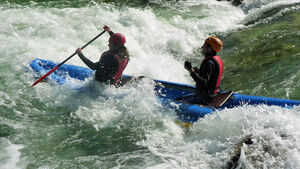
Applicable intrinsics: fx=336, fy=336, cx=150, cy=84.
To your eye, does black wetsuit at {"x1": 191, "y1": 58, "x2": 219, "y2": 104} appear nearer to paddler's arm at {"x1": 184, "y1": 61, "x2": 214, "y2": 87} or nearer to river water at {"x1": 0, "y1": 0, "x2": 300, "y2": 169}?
paddler's arm at {"x1": 184, "y1": 61, "x2": 214, "y2": 87}

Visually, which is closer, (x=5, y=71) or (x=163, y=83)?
(x=163, y=83)

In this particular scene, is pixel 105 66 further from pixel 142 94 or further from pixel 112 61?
pixel 142 94

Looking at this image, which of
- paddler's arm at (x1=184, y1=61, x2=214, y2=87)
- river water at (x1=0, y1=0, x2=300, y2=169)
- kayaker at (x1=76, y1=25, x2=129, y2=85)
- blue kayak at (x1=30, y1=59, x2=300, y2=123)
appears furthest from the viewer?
kayaker at (x1=76, y1=25, x2=129, y2=85)

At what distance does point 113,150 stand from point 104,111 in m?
1.08

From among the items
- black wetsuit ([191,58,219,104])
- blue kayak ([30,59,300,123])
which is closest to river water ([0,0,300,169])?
blue kayak ([30,59,300,123])

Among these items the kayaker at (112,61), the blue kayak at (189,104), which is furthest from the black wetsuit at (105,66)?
the blue kayak at (189,104)

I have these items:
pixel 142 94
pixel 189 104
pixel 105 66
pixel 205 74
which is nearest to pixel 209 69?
pixel 205 74

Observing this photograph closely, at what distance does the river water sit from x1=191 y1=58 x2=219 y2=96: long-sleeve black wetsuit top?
447mm

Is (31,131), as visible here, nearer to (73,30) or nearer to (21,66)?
(21,66)

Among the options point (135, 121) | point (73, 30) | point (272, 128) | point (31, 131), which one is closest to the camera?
point (272, 128)

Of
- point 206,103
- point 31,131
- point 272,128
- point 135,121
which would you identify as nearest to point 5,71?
point 31,131

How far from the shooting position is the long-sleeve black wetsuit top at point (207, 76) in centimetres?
498

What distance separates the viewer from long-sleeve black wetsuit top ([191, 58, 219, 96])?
4984 mm

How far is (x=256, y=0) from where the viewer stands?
40.9 ft
